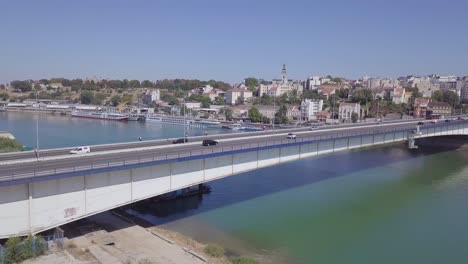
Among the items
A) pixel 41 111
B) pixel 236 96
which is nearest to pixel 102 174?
pixel 236 96

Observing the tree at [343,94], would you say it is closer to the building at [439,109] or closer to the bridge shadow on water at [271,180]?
the building at [439,109]

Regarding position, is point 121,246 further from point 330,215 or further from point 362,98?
point 362,98

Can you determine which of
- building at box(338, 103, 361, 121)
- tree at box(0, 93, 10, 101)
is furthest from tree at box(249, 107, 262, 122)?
tree at box(0, 93, 10, 101)

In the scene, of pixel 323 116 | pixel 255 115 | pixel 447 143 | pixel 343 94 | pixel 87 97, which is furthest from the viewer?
pixel 87 97

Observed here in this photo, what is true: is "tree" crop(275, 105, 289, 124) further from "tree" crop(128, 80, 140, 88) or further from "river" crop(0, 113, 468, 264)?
"tree" crop(128, 80, 140, 88)

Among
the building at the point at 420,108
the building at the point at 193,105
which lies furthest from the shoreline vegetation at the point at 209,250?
the building at the point at 193,105
